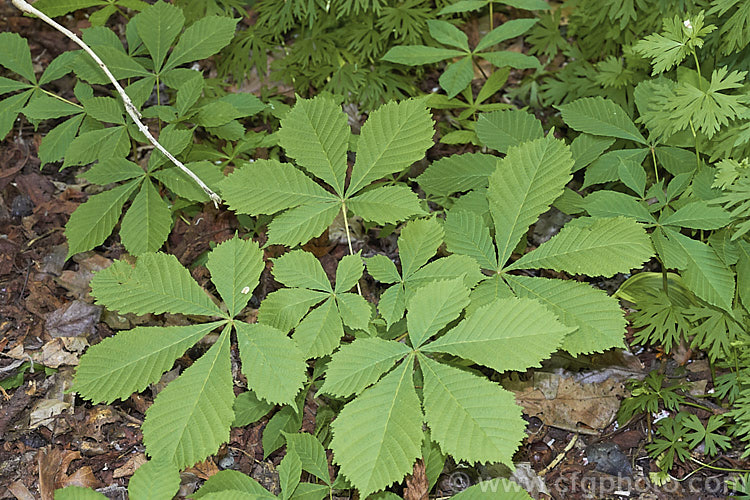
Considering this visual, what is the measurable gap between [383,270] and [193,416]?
721 millimetres

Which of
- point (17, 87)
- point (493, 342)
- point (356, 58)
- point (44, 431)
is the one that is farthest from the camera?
point (356, 58)

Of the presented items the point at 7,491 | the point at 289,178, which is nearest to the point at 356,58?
the point at 289,178

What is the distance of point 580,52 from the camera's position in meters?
3.09

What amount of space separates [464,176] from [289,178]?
0.74 m

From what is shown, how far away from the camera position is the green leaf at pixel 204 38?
2.59m

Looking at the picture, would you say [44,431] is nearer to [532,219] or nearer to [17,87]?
[17,87]

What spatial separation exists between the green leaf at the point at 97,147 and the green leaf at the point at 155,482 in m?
1.33

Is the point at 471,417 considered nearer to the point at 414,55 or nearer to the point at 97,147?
the point at 414,55

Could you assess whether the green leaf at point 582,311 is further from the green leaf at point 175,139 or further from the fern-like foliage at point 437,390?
the green leaf at point 175,139

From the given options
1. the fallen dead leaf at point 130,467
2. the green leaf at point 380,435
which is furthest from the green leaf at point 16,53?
the green leaf at point 380,435

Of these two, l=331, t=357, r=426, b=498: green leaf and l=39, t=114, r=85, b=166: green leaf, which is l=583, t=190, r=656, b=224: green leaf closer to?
l=331, t=357, r=426, b=498: green leaf

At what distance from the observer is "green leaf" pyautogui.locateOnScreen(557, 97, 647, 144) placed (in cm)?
235

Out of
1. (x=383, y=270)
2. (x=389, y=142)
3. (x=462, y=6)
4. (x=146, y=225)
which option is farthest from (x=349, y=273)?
(x=462, y=6)

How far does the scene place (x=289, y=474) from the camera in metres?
1.83
